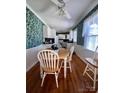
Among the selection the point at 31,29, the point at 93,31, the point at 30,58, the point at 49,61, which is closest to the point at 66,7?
the point at 93,31

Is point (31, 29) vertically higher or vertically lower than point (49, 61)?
higher

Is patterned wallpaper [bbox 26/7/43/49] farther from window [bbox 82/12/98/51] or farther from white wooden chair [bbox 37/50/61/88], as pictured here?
window [bbox 82/12/98/51]

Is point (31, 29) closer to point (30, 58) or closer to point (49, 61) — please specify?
point (30, 58)

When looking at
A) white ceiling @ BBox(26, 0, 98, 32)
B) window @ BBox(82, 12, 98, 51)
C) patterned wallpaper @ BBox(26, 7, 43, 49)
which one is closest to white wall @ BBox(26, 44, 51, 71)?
patterned wallpaper @ BBox(26, 7, 43, 49)

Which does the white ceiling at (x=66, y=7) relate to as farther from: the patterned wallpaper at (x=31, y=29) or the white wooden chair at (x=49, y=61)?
the white wooden chair at (x=49, y=61)

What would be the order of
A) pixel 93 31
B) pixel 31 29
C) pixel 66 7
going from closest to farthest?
1. pixel 66 7
2. pixel 93 31
3. pixel 31 29

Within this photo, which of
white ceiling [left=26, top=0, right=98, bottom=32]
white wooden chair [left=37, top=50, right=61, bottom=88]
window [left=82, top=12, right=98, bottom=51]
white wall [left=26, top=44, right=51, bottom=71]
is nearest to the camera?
white wooden chair [left=37, top=50, right=61, bottom=88]

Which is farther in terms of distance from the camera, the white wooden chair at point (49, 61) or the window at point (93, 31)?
the window at point (93, 31)

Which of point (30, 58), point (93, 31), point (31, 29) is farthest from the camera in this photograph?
point (31, 29)

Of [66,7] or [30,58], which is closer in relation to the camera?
[66,7]

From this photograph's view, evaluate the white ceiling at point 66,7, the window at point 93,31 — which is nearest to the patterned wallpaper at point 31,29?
the white ceiling at point 66,7
